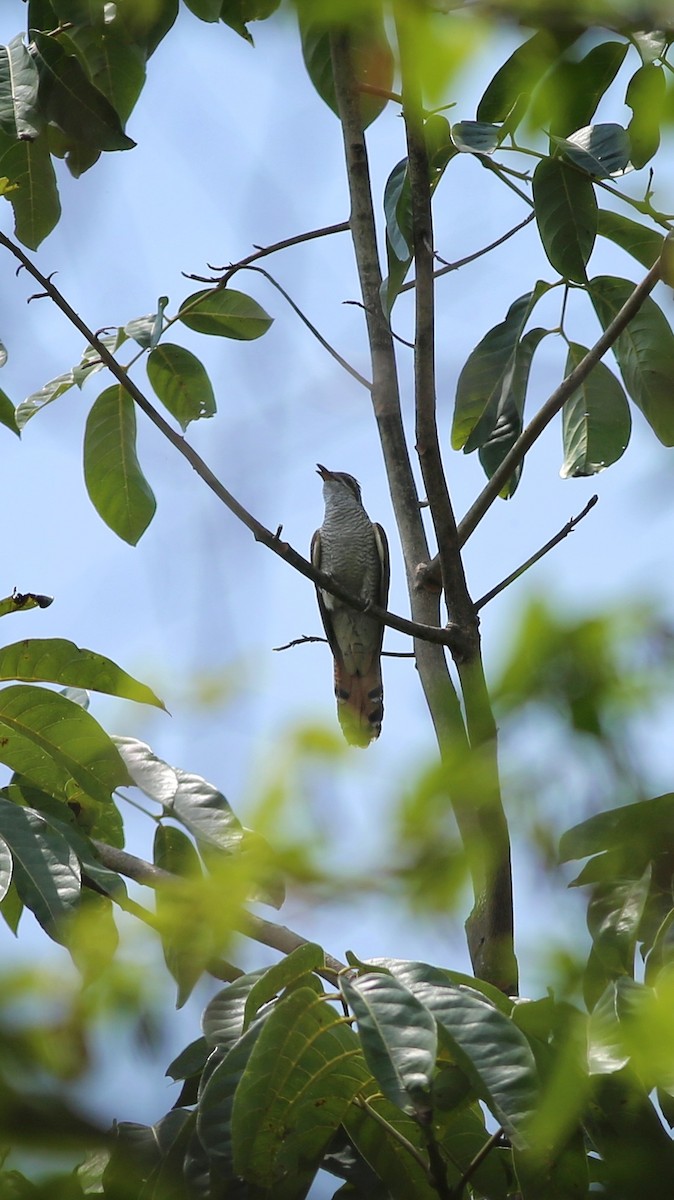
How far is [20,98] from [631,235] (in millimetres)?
1470

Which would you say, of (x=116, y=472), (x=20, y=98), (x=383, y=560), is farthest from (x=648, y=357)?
(x=383, y=560)

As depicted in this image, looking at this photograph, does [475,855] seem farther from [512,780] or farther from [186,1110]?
[186,1110]

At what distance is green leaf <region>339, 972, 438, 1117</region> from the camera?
129cm

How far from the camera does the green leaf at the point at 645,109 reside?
1.17 meters

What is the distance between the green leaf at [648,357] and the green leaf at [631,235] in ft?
0.30

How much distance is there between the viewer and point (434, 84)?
0.85m

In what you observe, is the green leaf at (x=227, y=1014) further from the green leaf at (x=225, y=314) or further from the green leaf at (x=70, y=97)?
the green leaf at (x=70, y=97)

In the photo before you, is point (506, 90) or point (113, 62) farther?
point (113, 62)

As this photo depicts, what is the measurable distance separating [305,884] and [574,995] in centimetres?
46

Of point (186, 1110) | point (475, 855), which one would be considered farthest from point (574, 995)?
point (186, 1110)

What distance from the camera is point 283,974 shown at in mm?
1581

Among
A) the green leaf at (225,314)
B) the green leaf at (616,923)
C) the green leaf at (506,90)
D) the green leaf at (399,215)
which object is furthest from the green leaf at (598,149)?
the green leaf at (616,923)

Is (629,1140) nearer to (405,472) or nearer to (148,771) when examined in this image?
(148,771)

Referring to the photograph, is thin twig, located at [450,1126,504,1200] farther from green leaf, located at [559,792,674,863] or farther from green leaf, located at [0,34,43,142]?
green leaf, located at [0,34,43,142]
